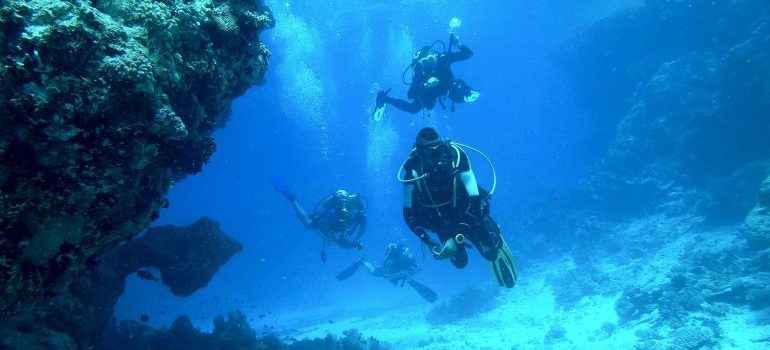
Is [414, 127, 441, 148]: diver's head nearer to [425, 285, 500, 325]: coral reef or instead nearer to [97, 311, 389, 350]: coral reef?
[97, 311, 389, 350]: coral reef

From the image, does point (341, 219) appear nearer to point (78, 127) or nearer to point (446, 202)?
point (446, 202)

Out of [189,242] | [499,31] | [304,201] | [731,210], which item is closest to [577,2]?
[499,31]

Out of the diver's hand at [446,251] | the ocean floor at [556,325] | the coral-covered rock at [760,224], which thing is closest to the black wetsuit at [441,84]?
the diver's hand at [446,251]

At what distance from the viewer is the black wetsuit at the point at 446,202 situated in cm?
561

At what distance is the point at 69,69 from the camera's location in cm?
269

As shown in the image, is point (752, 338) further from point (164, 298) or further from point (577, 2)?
point (164, 298)

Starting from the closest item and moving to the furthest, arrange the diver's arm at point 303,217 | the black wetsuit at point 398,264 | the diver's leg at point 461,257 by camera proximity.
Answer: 1. the diver's leg at point 461,257
2. the diver's arm at point 303,217
3. the black wetsuit at point 398,264

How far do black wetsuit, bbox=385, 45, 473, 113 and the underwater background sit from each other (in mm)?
4407

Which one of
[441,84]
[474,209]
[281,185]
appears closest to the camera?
[474,209]

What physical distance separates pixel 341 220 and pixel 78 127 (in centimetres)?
1241

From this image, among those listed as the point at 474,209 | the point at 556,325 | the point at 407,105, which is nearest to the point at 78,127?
the point at 474,209

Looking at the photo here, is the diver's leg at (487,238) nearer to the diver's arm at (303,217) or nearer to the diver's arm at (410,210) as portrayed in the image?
the diver's arm at (410,210)

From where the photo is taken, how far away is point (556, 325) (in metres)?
13.9

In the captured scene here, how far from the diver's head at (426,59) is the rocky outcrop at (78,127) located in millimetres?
8021
